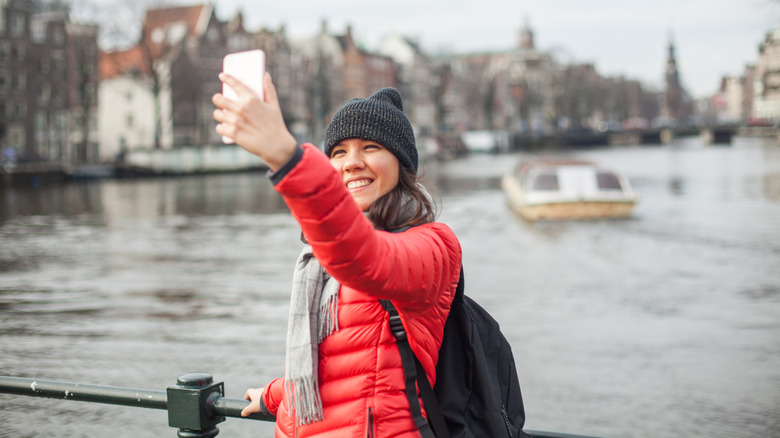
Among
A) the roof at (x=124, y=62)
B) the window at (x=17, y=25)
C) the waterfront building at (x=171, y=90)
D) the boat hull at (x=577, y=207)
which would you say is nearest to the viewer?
the boat hull at (x=577, y=207)

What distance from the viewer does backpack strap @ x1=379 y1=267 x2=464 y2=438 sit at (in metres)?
2.20

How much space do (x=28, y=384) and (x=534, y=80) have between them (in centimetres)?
15865

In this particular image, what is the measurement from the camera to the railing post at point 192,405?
3.02 meters

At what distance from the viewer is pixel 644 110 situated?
177 meters

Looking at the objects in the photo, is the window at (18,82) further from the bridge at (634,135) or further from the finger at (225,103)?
the finger at (225,103)

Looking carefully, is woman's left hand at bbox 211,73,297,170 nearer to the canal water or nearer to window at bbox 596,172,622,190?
the canal water

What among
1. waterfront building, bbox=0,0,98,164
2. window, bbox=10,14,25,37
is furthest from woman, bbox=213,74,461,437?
window, bbox=10,14,25,37

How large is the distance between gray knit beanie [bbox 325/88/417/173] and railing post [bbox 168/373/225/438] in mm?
1084

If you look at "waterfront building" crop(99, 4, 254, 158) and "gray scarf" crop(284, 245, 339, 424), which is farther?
"waterfront building" crop(99, 4, 254, 158)

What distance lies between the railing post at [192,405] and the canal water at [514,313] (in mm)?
4167

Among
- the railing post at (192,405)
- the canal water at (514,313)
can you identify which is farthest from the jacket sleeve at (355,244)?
the canal water at (514,313)

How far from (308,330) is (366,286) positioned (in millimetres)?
350

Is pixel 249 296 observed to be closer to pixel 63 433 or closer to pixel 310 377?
pixel 63 433

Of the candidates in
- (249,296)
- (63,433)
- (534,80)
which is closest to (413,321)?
(63,433)
